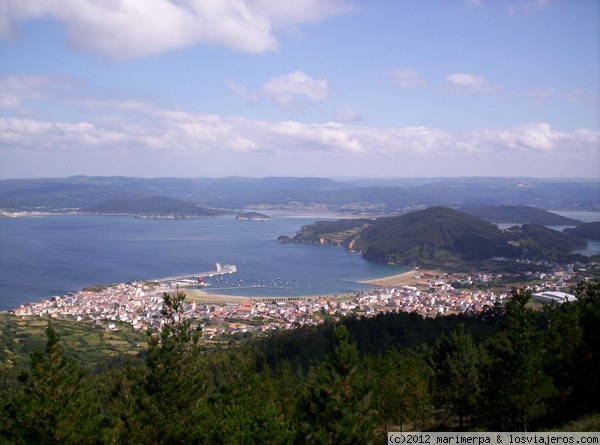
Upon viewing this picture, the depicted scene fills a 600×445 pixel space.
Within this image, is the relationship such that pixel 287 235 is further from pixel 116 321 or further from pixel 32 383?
pixel 32 383

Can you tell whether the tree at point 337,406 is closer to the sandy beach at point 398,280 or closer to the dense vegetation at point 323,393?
the dense vegetation at point 323,393

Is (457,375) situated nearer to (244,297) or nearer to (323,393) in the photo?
(323,393)

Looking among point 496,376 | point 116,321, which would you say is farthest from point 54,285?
point 496,376

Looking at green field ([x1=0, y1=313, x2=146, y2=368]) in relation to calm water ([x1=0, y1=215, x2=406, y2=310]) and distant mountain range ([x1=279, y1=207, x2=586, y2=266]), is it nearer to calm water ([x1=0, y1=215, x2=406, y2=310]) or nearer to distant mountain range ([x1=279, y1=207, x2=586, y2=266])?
calm water ([x1=0, y1=215, x2=406, y2=310])

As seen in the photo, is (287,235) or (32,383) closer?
(32,383)

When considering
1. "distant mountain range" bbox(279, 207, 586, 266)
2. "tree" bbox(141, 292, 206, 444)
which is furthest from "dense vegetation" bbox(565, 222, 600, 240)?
"tree" bbox(141, 292, 206, 444)
